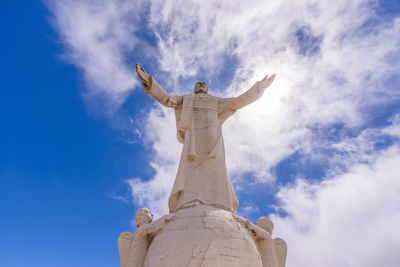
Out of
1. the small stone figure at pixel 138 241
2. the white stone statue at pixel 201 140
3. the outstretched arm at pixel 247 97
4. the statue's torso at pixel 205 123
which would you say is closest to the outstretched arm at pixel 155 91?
the white stone statue at pixel 201 140

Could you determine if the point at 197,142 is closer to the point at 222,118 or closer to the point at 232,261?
the point at 222,118

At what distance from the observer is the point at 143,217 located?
27.8ft

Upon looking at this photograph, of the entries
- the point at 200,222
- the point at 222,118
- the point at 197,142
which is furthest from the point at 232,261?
the point at 222,118

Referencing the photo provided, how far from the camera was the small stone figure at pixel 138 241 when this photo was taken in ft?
25.9

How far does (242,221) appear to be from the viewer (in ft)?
26.3

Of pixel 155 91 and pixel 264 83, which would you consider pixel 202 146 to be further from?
pixel 264 83

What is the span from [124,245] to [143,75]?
4.66 metres

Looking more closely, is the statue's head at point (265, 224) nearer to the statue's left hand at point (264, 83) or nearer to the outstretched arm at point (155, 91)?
the statue's left hand at point (264, 83)

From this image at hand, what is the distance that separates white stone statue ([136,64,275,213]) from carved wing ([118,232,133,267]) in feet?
4.01

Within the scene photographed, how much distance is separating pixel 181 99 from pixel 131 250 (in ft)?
15.3

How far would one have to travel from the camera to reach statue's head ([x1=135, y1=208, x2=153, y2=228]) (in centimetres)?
845

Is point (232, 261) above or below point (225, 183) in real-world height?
below

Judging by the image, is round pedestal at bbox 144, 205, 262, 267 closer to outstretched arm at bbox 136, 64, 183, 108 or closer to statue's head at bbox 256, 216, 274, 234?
statue's head at bbox 256, 216, 274, 234

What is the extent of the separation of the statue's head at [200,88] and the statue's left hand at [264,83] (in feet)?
5.52
